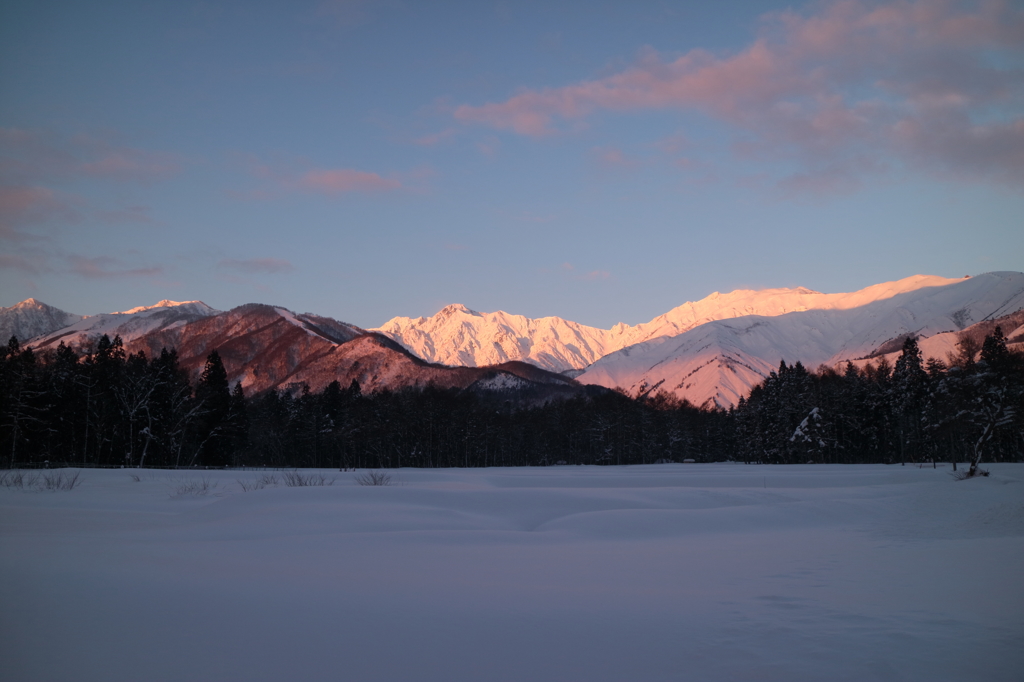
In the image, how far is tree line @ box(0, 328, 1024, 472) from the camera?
49031 mm

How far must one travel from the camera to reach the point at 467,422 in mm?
89938

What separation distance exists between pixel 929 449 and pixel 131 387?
261 feet

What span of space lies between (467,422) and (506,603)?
8167cm

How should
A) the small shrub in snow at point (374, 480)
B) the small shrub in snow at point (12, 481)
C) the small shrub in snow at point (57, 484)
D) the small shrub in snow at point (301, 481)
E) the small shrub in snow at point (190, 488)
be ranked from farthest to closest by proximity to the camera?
1. the small shrub in snow at point (374, 480)
2. the small shrub in snow at point (301, 481)
3. the small shrub in snow at point (190, 488)
4. the small shrub in snow at point (57, 484)
5. the small shrub in snow at point (12, 481)

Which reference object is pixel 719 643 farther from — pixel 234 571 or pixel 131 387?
pixel 131 387

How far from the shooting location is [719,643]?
7.08m

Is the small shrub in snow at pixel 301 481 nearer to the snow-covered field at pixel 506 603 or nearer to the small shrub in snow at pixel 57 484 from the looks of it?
the small shrub in snow at pixel 57 484

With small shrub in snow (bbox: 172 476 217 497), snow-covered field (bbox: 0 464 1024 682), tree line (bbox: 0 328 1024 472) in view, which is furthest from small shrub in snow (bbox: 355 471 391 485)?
tree line (bbox: 0 328 1024 472)

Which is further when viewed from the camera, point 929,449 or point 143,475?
point 929,449

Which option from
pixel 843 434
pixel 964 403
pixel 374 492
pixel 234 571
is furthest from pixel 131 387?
pixel 843 434

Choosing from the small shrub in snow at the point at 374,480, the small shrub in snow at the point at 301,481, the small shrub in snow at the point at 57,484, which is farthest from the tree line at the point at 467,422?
the small shrub in snow at the point at 374,480

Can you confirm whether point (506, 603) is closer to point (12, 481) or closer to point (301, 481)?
point (301, 481)

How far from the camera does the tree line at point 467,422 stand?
49031mm

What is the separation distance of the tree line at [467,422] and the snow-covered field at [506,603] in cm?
3238
